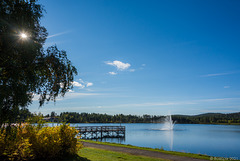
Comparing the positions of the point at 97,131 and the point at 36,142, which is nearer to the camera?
the point at 36,142

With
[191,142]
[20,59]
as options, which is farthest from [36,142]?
[191,142]

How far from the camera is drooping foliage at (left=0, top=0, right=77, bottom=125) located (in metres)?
7.76

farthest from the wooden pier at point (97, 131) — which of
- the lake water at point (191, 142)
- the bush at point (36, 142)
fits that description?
the bush at point (36, 142)

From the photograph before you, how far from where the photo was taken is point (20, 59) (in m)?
8.40

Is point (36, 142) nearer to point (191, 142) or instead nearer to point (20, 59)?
point (20, 59)

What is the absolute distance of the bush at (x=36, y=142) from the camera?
27.6 ft

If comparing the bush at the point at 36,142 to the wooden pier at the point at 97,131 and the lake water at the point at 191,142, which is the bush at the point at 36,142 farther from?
the wooden pier at the point at 97,131

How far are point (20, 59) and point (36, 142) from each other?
4.67m

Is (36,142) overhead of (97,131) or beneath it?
Answer: overhead

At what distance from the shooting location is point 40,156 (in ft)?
33.3

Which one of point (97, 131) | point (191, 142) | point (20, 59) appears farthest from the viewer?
point (97, 131)

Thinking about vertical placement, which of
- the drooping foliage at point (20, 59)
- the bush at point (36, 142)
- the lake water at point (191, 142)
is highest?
the drooping foliage at point (20, 59)

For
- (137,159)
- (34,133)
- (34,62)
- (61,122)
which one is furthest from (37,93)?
(137,159)

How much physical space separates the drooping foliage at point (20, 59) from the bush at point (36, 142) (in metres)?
1.11
